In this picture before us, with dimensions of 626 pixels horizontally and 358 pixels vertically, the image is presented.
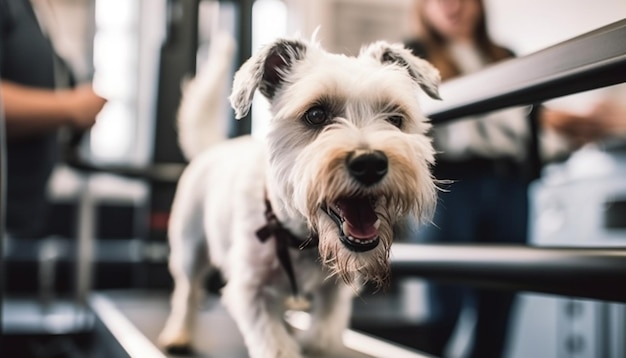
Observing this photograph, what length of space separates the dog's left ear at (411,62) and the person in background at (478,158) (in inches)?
40.8

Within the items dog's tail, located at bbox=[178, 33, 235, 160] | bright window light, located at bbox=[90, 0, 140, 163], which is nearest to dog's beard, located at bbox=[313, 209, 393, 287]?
dog's tail, located at bbox=[178, 33, 235, 160]

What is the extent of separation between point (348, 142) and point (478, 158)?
146 cm

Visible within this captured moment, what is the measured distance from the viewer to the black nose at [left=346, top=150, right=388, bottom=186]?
0.79 m

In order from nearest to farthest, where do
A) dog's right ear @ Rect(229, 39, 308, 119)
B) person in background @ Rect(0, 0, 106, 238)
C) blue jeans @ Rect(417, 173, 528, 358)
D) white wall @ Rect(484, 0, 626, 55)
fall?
dog's right ear @ Rect(229, 39, 308, 119)
person in background @ Rect(0, 0, 106, 238)
blue jeans @ Rect(417, 173, 528, 358)
white wall @ Rect(484, 0, 626, 55)

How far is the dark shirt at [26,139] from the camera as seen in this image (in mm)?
1587

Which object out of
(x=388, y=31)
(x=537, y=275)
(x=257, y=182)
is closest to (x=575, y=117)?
(x=537, y=275)

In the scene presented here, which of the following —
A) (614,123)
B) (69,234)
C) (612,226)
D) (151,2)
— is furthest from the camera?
(151,2)

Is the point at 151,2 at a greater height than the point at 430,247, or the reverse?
the point at 151,2

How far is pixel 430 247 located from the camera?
145cm

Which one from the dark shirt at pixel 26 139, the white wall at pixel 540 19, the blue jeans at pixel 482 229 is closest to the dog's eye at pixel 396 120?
the dark shirt at pixel 26 139

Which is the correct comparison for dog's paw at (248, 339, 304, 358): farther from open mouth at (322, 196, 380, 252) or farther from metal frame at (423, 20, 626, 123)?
metal frame at (423, 20, 626, 123)

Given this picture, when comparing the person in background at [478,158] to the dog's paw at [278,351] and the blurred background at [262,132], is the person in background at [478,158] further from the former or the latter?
the dog's paw at [278,351]

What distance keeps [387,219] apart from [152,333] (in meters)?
1.09

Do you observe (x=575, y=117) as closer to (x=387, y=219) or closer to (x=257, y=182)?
(x=257, y=182)
